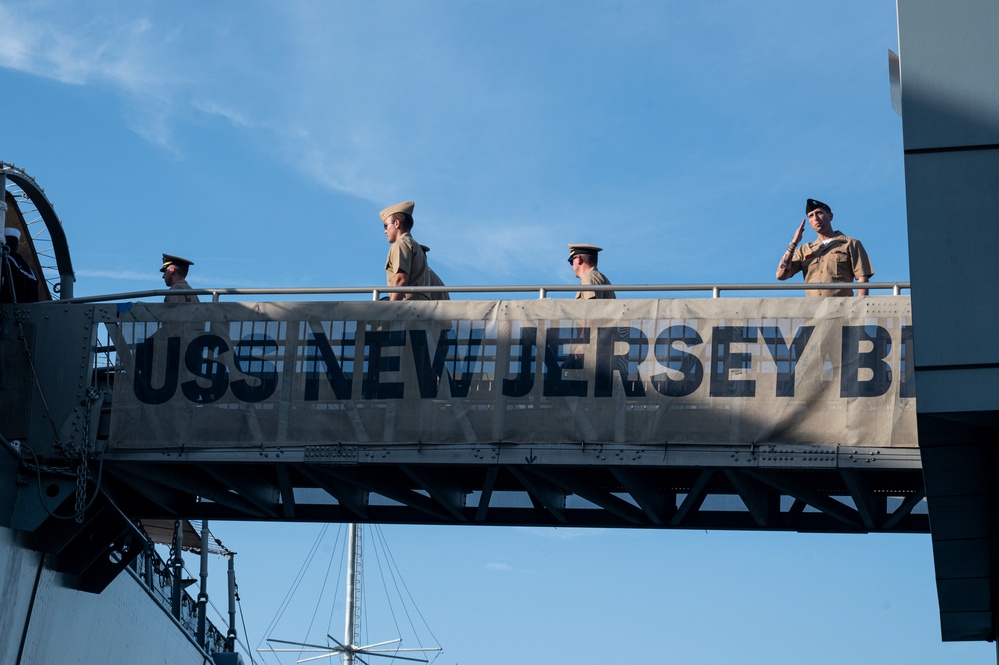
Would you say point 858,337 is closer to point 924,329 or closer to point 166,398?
point 924,329

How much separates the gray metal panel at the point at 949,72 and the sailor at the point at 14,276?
33.1 ft

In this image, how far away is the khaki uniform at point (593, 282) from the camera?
49.5 feet

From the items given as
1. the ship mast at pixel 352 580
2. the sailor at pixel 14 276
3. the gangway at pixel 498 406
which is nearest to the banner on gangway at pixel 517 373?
the gangway at pixel 498 406

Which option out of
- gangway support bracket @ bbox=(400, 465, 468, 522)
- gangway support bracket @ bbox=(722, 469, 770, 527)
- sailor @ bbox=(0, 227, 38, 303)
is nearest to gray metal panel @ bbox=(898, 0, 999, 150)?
gangway support bracket @ bbox=(722, 469, 770, 527)

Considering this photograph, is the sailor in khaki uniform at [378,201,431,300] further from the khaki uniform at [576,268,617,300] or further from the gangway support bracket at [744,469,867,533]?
the gangway support bracket at [744,469,867,533]

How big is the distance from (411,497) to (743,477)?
12.8 ft

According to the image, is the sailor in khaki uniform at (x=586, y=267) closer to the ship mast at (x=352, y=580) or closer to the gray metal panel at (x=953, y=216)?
the gray metal panel at (x=953, y=216)

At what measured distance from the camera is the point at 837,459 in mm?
13562

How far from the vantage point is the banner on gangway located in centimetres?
1390

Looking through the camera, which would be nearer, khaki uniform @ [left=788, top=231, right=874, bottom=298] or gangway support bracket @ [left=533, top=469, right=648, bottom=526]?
gangway support bracket @ [left=533, top=469, right=648, bottom=526]

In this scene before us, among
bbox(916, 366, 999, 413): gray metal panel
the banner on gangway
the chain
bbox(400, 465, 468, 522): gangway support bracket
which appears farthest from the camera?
bbox(400, 465, 468, 522): gangway support bracket

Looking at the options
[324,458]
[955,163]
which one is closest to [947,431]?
[955,163]

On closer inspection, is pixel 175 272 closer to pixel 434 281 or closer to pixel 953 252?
pixel 434 281

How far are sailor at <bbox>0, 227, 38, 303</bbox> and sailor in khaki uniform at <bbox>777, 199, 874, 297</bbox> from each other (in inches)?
355
